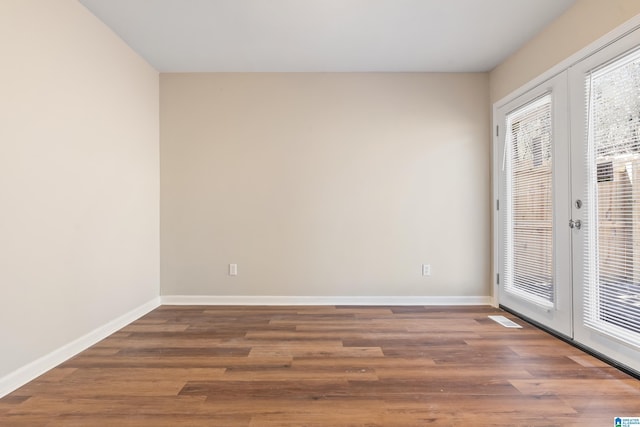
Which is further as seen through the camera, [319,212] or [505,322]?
[319,212]

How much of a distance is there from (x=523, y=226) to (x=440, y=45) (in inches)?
76.1

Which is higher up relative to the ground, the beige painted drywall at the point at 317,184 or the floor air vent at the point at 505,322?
the beige painted drywall at the point at 317,184

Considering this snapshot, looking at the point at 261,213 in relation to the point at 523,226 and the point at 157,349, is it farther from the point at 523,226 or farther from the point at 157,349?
the point at 523,226

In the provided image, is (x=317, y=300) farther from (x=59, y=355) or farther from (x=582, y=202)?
(x=582, y=202)

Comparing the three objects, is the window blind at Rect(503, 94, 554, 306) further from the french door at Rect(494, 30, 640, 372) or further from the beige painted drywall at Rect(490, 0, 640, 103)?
the beige painted drywall at Rect(490, 0, 640, 103)

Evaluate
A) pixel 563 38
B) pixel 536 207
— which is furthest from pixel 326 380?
pixel 563 38

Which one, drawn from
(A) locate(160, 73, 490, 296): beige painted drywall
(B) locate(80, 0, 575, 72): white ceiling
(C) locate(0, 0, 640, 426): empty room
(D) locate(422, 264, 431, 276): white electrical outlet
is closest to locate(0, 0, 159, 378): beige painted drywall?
(C) locate(0, 0, 640, 426): empty room

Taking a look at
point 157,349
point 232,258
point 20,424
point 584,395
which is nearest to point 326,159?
point 232,258

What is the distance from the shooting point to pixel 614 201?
2.12 meters

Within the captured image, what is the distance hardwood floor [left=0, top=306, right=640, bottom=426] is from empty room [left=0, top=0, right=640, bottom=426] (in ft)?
0.06

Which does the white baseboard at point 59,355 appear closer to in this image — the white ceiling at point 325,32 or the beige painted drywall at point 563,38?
the white ceiling at point 325,32

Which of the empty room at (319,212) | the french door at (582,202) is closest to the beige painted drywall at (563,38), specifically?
the empty room at (319,212)

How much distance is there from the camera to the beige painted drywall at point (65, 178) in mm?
1867

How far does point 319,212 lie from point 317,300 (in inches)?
39.6
